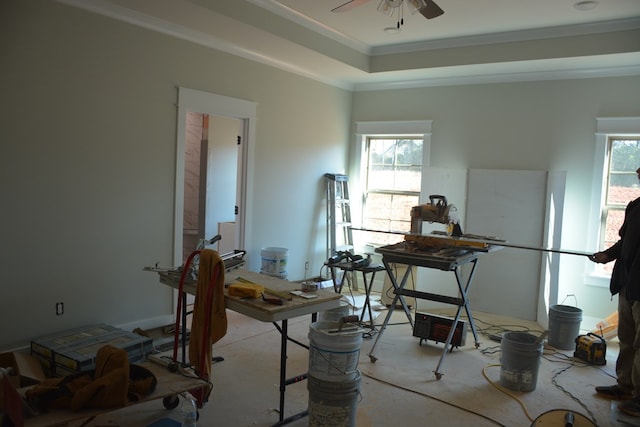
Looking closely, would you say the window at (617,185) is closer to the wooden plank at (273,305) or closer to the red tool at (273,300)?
the wooden plank at (273,305)

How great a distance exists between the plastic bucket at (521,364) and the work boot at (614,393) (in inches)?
17.8

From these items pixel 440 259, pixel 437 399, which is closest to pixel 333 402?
pixel 437 399

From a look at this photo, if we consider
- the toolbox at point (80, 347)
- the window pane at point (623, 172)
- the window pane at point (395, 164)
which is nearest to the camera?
the toolbox at point (80, 347)

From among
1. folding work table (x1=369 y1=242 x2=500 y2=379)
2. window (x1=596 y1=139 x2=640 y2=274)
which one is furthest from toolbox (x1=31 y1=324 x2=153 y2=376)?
window (x1=596 y1=139 x2=640 y2=274)

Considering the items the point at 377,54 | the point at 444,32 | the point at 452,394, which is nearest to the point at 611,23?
the point at 444,32

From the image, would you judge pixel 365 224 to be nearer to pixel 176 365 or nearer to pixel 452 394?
pixel 452 394

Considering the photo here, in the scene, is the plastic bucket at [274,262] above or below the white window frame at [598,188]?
below

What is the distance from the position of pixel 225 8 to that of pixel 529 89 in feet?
11.4

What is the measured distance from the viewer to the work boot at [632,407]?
3.12 metres

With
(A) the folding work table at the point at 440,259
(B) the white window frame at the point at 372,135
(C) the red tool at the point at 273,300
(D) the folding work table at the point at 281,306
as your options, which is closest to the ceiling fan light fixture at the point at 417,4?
(A) the folding work table at the point at 440,259

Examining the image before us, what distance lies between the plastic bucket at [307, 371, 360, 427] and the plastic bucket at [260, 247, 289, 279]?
2.75 m

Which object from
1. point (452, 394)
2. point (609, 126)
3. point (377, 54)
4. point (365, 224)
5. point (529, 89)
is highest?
point (377, 54)

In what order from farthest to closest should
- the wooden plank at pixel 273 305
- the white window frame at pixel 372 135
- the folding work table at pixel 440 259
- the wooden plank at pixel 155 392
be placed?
the white window frame at pixel 372 135 < the folding work table at pixel 440 259 < the wooden plank at pixel 273 305 < the wooden plank at pixel 155 392

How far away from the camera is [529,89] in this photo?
5.45m
